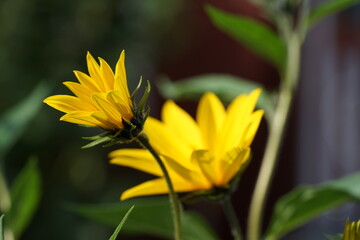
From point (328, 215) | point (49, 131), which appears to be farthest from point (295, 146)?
point (49, 131)

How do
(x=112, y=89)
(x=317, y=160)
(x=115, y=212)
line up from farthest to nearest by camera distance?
(x=317, y=160) → (x=115, y=212) → (x=112, y=89)

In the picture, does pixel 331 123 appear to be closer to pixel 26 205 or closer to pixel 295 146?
pixel 295 146

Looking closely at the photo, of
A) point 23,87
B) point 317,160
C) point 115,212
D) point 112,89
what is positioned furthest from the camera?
point 317,160

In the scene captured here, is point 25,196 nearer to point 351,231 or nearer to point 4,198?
point 4,198

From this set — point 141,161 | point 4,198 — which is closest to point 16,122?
point 4,198

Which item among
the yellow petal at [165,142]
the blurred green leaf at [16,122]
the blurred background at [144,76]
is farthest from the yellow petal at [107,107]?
the blurred background at [144,76]

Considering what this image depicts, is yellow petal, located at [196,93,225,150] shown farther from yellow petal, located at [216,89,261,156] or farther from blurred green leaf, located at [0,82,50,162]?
blurred green leaf, located at [0,82,50,162]
